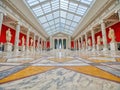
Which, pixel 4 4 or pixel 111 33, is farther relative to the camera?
pixel 111 33

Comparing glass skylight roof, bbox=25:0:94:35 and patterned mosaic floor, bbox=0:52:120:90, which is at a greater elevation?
glass skylight roof, bbox=25:0:94:35

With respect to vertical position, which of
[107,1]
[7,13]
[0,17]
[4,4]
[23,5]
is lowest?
[0,17]

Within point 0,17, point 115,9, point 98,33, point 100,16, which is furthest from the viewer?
point 98,33

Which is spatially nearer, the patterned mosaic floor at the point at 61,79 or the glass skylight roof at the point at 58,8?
the patterned mosaic floor at the point at 61,79

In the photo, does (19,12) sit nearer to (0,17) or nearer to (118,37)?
(0,17)

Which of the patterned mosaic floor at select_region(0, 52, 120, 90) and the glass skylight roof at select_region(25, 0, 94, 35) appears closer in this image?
the patterned mosaic floor at select_region(0, 52, 120, 90)

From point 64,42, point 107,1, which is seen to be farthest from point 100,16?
point 64,42

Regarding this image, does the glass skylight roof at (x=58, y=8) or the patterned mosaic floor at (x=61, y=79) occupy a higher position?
the glass skylight roof at (x=58, y=8)

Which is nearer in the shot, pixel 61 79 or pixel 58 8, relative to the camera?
pixel 61 79

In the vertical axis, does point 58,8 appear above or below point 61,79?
above

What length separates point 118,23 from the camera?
11648mm

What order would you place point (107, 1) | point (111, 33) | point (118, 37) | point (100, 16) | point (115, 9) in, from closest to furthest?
point (115, 9) → point (107, 1) → point (111, 33) → point (100, 16) → point (118, 37)

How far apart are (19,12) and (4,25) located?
4.29 metres

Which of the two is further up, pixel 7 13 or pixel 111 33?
pixel 7 13
